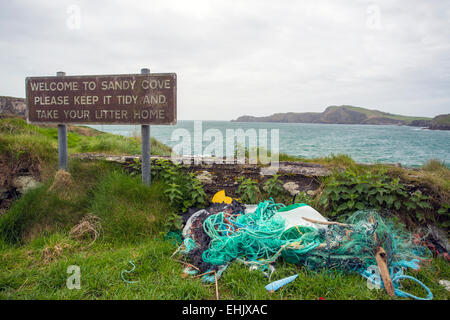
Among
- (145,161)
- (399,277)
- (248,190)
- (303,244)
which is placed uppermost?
(145,161)

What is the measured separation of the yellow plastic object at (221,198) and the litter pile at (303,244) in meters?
0.63

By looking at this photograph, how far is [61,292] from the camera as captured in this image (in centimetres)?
255

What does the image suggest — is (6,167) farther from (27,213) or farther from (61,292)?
(61,292)

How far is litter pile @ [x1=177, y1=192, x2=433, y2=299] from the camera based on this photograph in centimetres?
284

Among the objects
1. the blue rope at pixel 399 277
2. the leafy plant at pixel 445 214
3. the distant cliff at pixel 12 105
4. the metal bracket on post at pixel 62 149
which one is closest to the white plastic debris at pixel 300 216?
the blue rope at pixel 399 277

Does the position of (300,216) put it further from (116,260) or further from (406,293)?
(116,260)

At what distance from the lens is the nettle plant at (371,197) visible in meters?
3.60

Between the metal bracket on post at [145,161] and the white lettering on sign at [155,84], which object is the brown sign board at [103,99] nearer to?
the white lettering on sign at [155,84]

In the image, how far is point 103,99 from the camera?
14.8 ft

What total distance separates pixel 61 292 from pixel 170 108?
9.40 ft

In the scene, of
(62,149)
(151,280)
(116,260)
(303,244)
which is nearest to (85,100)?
(62,149)

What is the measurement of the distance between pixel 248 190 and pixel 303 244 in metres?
1.46
